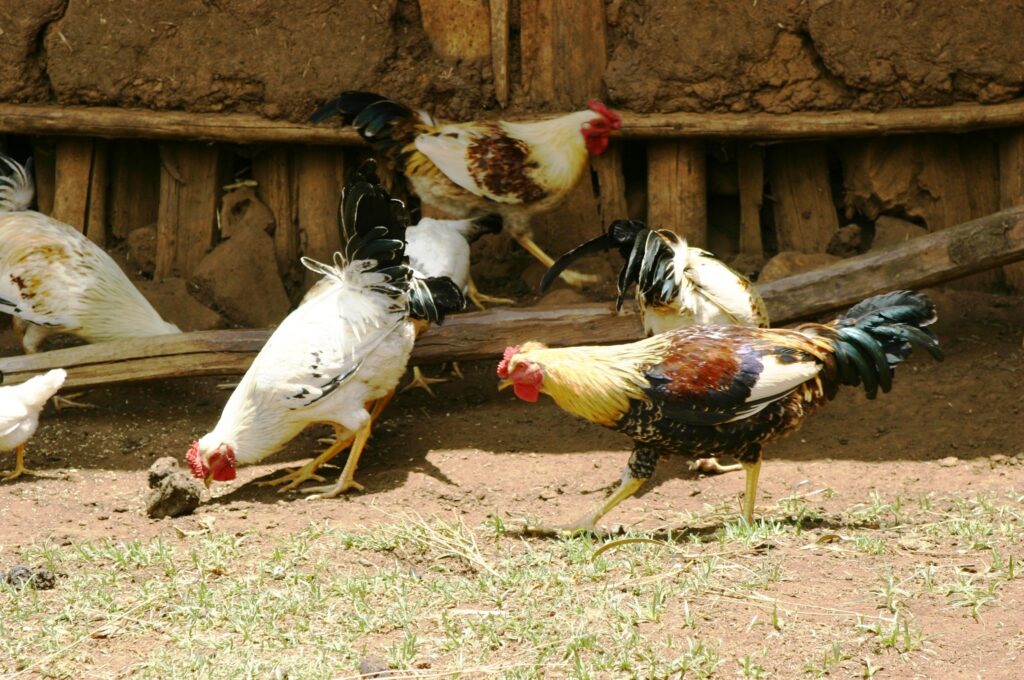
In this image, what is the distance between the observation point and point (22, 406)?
20.5 feet

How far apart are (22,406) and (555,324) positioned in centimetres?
293

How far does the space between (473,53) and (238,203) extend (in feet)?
6.43

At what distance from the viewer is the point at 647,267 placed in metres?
5.88

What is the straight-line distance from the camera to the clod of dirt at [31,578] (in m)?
4.82

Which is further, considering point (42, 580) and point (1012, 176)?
point (1012, 176)

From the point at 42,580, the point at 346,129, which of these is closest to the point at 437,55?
the point at 346,129

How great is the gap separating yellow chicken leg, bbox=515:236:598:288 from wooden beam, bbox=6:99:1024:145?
2.76ft

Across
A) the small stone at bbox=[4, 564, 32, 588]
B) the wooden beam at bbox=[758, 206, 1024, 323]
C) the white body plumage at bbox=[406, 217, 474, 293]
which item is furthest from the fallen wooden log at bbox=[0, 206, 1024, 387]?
the small stone at bbox=[4, 564, 32, 588]

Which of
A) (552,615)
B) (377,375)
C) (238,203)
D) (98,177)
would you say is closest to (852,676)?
(552,615)

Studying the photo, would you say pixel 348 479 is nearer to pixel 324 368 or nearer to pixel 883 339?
pixel 324 368

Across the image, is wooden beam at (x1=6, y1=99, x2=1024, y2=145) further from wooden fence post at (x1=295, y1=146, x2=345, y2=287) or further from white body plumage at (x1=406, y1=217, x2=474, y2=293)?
white body plumage at (x1=406, y1=217, x2=474, y2=293)

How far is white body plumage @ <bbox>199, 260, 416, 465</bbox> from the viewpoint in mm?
6086

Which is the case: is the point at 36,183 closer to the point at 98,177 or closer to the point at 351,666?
the point at 98,177

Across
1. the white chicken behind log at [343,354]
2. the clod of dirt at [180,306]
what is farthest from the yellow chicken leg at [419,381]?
the clod of dirt at [180,306]
